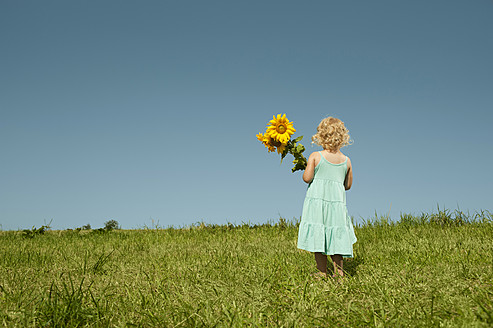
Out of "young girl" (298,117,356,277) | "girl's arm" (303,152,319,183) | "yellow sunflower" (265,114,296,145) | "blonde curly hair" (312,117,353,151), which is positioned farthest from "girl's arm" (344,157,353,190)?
"yellow sunflower" (265,114,296,145)

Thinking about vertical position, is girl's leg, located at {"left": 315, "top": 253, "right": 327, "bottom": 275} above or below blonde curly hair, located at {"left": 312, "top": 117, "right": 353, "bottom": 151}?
below

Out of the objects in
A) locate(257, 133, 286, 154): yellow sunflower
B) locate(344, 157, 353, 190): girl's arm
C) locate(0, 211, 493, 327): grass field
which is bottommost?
locate(0, 211, 493, 327): grass field

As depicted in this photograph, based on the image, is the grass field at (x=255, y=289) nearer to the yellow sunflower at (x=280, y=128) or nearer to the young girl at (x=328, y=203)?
the young girl at (x=328, y=203)

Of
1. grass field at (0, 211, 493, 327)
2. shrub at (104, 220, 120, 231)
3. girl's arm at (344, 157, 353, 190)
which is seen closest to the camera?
grass field at (0, 211, 493, 327)

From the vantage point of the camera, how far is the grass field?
2.61 m

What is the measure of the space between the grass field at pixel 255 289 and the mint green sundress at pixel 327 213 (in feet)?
1.31

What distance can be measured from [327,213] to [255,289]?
1.74m

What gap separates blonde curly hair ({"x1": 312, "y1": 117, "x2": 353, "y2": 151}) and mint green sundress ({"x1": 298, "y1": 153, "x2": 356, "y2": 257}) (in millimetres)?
227

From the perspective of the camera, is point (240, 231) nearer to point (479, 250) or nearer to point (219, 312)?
point (479, 250)

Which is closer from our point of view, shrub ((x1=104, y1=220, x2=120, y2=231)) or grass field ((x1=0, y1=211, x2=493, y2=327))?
grass field ((x1=0, y1=211, x2=493, y2=327))

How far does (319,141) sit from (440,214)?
5.10 metres

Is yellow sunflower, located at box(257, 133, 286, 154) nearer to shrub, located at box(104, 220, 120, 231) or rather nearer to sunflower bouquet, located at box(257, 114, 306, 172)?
sunflower bouquet, located at box(257, 114, 306, 172)

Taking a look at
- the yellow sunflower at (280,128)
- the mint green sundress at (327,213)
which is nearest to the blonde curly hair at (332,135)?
the mint green sundress at (327,213)

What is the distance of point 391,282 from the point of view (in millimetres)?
3395
